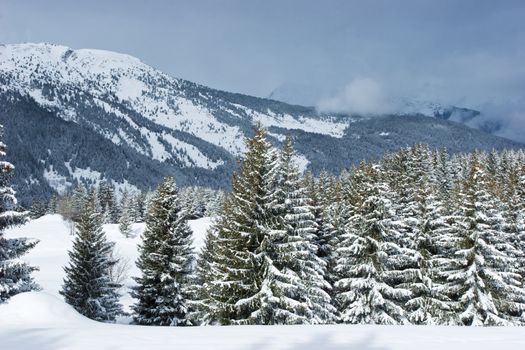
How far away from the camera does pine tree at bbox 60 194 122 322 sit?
30255 millimetres

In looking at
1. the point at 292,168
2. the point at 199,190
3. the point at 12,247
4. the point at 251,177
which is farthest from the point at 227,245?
the point at 199,190

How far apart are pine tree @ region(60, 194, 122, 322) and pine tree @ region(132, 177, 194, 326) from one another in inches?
184

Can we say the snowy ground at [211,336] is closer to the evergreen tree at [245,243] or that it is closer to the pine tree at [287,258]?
the evergreen tree at [245,243]

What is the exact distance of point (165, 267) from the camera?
26.6 meters

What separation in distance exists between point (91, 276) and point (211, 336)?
2341 cm

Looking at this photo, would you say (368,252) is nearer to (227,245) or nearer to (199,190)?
(227,245)

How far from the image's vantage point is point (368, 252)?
25391 millimetres

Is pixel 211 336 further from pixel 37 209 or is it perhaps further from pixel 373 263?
pixel 37 209

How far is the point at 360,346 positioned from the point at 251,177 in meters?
13.8

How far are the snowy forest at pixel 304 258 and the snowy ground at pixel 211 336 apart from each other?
6.23 meters

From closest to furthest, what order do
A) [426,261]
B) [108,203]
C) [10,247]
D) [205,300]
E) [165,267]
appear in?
[10,247] → [205,300] → [426,261] → [165,267] → [108,203]

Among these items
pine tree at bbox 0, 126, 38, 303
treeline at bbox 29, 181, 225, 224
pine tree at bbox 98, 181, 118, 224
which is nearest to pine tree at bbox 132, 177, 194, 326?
pine tree at bbox 0, 126, 38, 303

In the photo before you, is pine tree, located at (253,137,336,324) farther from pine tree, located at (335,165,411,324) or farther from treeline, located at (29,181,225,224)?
treeline, located at (29,181,225,224)

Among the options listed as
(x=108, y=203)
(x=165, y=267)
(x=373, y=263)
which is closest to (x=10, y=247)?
(x=165, y=267)
